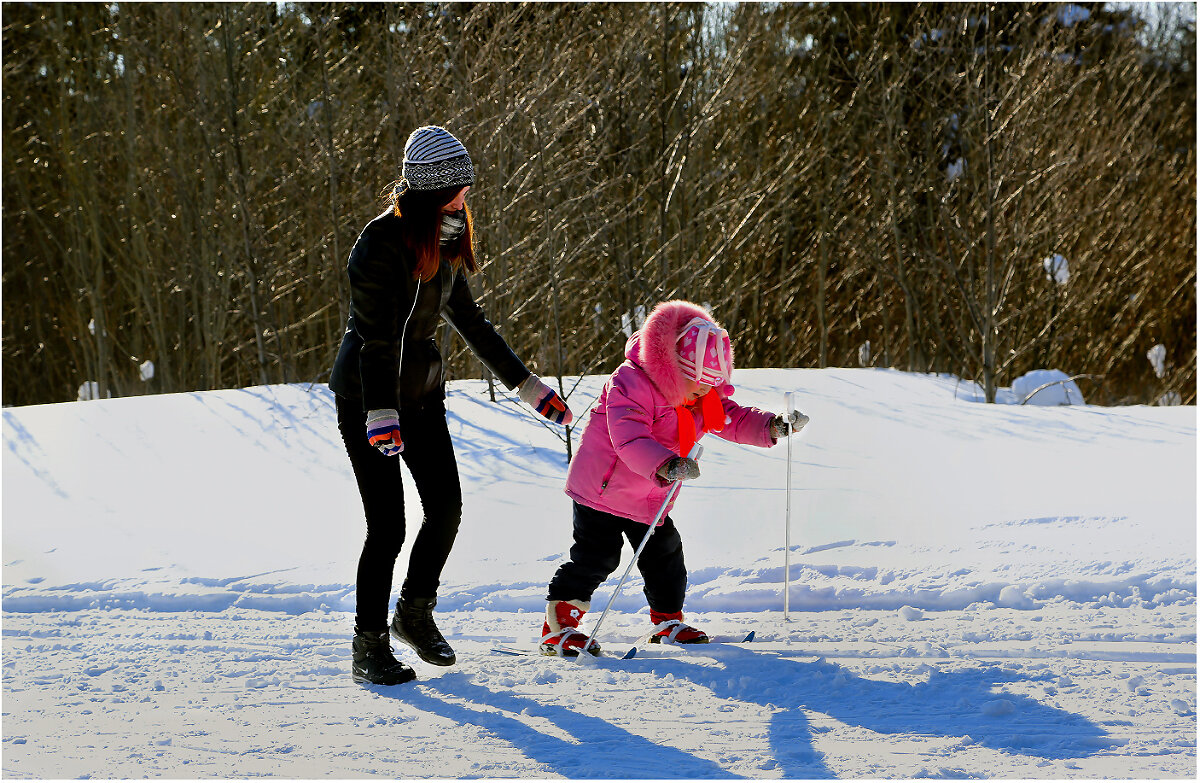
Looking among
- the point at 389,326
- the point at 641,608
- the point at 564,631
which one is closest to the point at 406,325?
the point at 389,326

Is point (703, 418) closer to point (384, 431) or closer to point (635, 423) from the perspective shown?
point (635, 423)

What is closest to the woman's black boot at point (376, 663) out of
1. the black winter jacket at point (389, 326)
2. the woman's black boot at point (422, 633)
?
the woman's black boot at point (422, 633)

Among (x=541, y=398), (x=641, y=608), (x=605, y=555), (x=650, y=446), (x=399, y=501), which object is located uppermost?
(x=541, y=398)

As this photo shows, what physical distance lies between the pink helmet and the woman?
32.1 inches

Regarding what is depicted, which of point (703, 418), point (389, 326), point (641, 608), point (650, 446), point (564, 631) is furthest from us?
point (641, 608)

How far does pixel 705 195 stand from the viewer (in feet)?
39.8

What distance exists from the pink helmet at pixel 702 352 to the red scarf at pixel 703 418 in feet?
0.53

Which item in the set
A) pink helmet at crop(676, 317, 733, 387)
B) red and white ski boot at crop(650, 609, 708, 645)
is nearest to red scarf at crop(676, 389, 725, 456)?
pink helmet at crop(676, 317, 733, 387)

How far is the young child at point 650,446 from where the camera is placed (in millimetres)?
3764

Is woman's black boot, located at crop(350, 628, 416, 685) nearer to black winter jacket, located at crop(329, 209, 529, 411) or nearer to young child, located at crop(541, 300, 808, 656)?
young child, located at crop(541, 300, 808, 656)

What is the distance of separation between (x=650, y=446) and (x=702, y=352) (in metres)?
0.40

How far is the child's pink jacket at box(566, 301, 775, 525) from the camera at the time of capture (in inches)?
147

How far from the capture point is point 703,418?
158 inches

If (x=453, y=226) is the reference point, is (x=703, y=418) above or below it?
below
